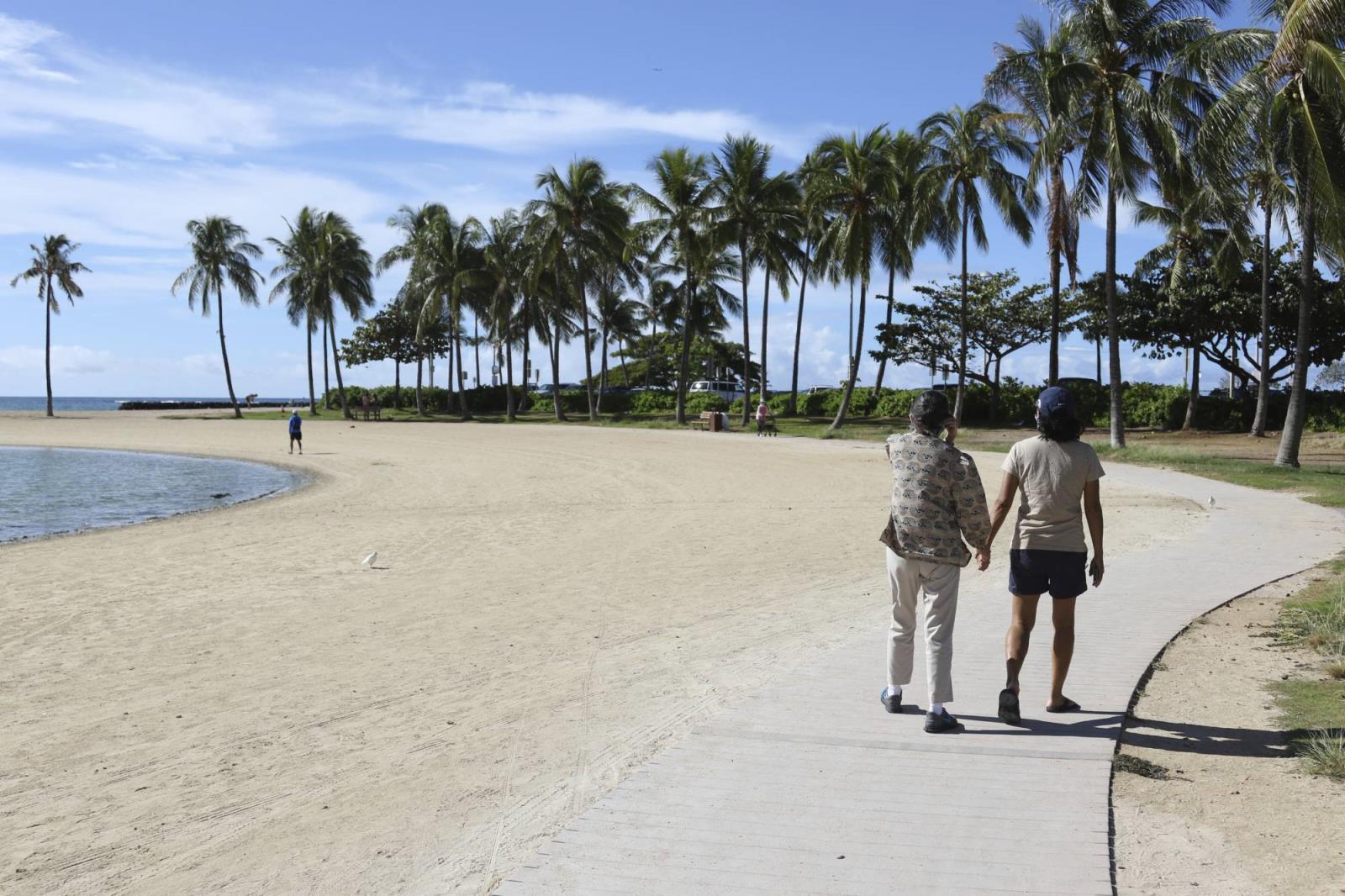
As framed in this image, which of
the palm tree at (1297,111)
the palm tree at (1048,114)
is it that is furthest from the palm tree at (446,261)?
the palm tree at (1297,111)

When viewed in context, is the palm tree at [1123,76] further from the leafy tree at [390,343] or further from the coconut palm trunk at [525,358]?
the leafy tree at [390,343]

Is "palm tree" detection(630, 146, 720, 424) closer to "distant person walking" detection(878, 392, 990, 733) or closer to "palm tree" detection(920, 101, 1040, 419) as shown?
"palm tree" detection(920, 101, 1040, 419)

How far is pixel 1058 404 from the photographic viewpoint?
5.04 meters

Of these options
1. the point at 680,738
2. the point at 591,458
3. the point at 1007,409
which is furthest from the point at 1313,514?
the point at 1007,409

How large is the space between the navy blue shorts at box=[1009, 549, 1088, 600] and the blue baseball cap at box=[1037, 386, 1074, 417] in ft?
2.12

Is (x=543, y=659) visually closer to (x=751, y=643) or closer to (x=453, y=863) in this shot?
(x=751, y=643)

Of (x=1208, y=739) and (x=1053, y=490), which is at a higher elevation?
(x=1053, y=490)

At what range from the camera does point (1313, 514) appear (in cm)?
1428

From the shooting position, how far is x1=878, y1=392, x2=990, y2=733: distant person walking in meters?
4.96

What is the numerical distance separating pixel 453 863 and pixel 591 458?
2477 cm

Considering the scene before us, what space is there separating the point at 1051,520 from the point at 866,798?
1643mm

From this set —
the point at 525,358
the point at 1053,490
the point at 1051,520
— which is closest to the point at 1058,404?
the point at 1053,490

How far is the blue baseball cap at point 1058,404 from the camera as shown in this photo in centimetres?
→ 502

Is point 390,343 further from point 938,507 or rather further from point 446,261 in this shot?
point 938,507
